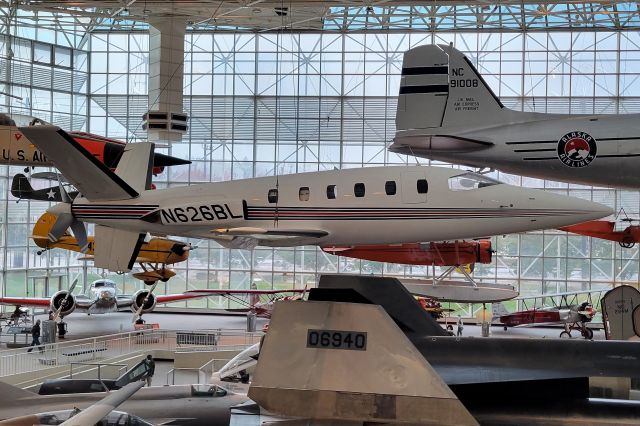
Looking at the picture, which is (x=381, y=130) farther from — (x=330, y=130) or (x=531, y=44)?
(x=531, y=44)

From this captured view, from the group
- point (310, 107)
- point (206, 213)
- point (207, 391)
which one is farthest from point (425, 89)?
point (310, 107)

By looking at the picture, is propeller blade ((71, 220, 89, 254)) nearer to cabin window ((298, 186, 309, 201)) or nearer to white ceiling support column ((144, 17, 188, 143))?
cabin window ((298, 186, 309, 201))

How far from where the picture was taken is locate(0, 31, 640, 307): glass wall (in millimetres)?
Answer: 29500

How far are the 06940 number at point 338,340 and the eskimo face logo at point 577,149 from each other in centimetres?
478

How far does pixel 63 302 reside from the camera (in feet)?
79.8

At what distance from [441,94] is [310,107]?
21193 millimetres

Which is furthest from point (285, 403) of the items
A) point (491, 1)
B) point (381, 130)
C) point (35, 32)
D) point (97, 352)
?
point (35, 32)

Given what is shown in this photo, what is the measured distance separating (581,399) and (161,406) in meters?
5.75

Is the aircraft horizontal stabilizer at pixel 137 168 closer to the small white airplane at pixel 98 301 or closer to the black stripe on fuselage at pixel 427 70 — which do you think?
the black stripe on fuselage at pixel 427 70

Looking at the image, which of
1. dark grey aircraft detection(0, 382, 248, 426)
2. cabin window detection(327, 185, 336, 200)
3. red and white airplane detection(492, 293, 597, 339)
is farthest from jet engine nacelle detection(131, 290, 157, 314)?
cabin window detection(327, 185, 336, 200)

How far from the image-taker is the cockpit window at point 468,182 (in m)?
10.7

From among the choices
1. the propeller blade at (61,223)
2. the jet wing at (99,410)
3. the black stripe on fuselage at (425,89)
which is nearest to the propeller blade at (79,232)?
the propeller blade at (61,223)

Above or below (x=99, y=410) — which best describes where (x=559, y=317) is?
below

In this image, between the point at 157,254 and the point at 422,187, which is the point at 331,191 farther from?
the point at 157,254
